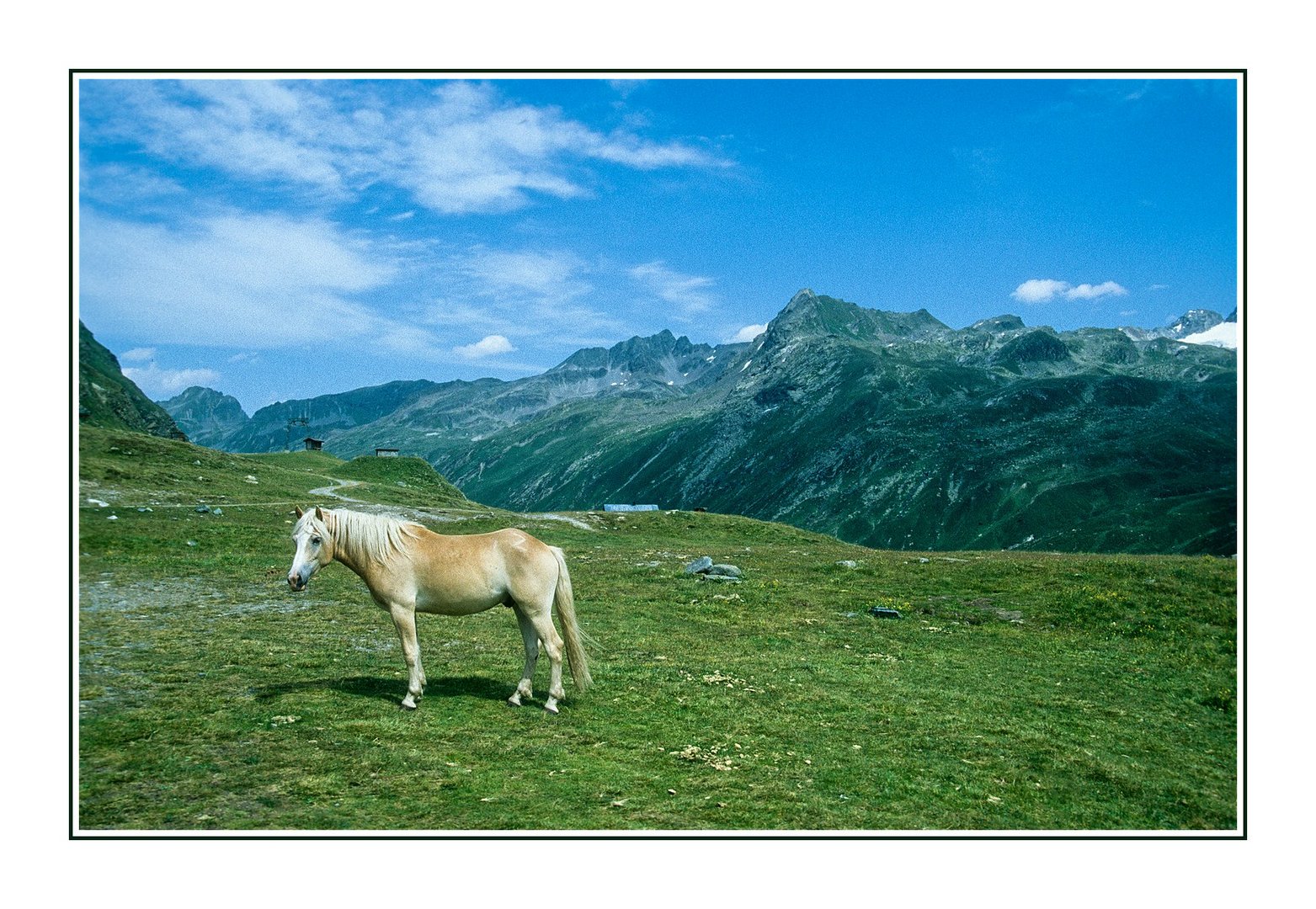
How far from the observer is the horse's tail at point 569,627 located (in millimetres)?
14894

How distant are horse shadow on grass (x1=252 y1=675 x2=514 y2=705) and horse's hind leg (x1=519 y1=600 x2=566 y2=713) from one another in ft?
4.30

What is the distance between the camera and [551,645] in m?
14.4

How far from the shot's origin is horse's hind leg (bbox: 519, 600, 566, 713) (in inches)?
564

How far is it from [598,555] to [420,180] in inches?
1167

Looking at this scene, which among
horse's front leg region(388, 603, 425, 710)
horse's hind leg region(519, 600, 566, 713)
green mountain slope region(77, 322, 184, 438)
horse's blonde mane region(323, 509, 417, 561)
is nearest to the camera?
horse's front leg region(388, 603, 425, 710)

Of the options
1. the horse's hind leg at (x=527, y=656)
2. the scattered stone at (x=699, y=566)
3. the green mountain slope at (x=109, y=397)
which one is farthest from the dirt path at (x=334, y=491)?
the horse's hind leg at (x=527, y=656)

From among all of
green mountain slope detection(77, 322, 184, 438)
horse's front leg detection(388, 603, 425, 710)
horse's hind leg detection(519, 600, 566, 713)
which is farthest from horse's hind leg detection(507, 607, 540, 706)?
green mountain slope detection(77, 322, 184, 438)

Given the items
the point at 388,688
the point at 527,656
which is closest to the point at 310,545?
the point at 388,688

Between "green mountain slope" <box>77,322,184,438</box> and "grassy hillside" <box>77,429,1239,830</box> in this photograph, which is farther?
"green mountain slope" <box>77,322,184,438</box>

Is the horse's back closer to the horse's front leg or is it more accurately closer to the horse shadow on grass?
the horse's front leg

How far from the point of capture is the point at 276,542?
130ft

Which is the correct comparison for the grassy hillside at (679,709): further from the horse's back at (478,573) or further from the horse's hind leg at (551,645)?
the horse's back at (478,573)
